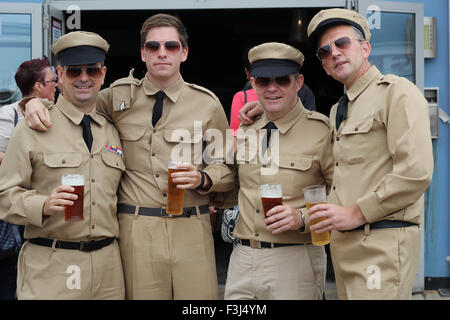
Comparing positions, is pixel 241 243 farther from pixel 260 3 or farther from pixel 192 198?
pixel 260 3

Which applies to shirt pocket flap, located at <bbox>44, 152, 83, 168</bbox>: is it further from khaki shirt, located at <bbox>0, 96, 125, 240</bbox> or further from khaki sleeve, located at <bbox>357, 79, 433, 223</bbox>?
khaki sleeve, located at <bbox>357, 79, 433, 223</bbox>

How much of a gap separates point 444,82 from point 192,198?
3.52 meters

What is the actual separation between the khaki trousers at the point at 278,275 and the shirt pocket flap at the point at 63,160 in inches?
39.8

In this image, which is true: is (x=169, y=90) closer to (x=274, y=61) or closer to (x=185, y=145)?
(x=185, y=145)

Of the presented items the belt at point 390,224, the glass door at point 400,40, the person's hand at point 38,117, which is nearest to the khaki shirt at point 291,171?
the belt at point 390,224

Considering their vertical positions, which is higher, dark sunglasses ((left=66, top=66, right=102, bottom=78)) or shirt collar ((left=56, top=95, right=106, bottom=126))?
dark sunglasses ((left=66, top=66, right=102, bottom=78))

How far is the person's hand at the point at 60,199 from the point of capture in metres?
2.57

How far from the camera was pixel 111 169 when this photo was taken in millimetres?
2951

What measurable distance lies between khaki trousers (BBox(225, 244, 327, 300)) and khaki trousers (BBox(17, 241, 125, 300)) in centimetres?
70

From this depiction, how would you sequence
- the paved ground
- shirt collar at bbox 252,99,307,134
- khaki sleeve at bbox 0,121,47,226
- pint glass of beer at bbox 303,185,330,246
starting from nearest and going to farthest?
pint glass of beer at bbox 303,185,330,246 → khaki sleeve at bbox 0,121,47,226 → shirt collar at bbox 252,99,307,134 → the paved ground

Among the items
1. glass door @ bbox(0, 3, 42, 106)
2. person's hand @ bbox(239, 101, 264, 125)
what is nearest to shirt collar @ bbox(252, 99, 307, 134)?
person's hand @ bbox(239, 101, 264, 125)

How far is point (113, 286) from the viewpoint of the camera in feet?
9.53

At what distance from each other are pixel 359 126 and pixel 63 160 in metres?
1.51

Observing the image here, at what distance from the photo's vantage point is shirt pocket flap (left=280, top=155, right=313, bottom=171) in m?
2.90
